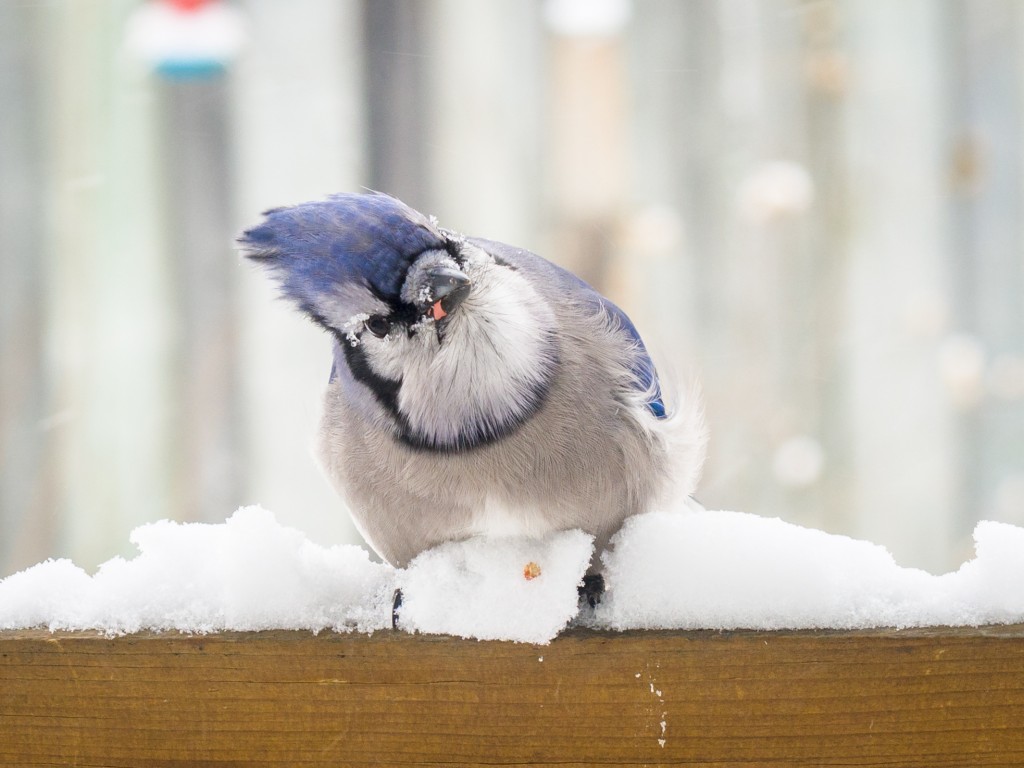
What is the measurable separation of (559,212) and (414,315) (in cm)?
150

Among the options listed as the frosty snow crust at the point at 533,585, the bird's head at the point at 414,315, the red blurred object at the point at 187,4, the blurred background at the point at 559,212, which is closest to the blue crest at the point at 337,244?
the bird's head at the point at 414,315

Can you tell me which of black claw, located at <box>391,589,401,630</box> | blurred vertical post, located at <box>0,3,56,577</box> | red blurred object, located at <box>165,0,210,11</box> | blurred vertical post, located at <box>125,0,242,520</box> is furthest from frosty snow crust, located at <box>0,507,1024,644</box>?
red blurred object, located at <box>165,0,210,11</box>

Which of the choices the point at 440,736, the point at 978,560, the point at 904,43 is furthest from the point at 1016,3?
the point at 440,736

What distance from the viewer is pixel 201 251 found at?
8.09ft

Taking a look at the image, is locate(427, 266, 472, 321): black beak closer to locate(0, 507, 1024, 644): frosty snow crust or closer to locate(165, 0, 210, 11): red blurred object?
locate(0, 507, 1024, 644): frosty snow crust

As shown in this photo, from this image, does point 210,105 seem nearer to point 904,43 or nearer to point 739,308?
point 739,308

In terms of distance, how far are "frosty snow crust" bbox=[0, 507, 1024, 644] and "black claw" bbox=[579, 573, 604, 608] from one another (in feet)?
0.04

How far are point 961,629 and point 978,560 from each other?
8 centimetres

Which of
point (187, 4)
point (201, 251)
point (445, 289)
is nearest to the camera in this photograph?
point (445, 289)

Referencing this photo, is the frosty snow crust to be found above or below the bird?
below

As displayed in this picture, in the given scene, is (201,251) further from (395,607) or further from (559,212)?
(395,607)

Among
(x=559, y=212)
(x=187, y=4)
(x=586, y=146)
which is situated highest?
(x=187, y=4)

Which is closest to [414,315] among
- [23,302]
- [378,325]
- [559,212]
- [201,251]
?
[378,325]

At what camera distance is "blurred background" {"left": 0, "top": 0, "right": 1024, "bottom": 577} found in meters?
2.42
